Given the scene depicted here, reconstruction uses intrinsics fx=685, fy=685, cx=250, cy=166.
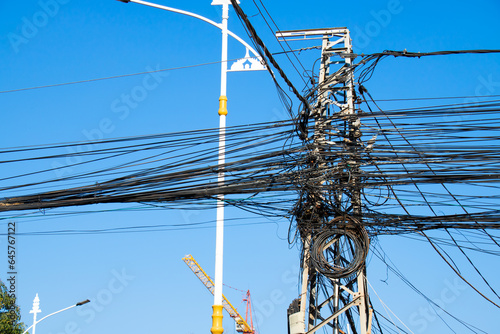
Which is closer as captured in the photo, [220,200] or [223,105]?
[220,200]

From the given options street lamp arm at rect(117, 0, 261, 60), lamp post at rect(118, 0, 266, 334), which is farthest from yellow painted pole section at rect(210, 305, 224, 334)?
street lamp arm at rect(117, 0, 261, 60)

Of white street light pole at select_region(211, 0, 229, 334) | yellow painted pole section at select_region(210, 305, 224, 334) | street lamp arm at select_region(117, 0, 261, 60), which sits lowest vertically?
yellow painted pole section at select_region(210, 305, 224, 334)

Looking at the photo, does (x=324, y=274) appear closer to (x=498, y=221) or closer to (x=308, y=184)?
(x=308, y=184)

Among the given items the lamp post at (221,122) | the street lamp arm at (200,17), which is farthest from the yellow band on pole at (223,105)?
the street lamp arm at (200,17)

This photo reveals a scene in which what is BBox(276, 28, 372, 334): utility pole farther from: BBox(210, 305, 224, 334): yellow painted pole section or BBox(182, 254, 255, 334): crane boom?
BBox(182, 254, 255, 334): crane boom

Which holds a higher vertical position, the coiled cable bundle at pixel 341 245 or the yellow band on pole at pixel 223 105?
the yellow band on pole at pixel 223 105

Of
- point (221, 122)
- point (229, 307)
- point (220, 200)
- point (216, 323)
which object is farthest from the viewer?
point (229, 307)

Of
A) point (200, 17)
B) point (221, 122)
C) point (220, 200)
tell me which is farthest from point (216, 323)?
point (200, 17)

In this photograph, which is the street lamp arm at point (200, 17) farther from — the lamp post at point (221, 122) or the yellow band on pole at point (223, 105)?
the yellow band on pole at point (223, 105)

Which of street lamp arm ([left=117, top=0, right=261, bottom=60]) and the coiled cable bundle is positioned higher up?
street lamp arm ([left=117, top=0, right=261, bottom=60])

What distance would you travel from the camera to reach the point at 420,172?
30.9 feet

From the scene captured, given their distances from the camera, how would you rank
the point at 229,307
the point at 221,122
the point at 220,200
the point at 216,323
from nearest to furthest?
the point at 216,323
the point at 220,200
the point at 221,122
the point at 229,307

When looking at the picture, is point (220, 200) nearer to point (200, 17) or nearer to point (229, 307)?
point (200, 17)

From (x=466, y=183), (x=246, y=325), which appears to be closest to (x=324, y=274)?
(x=466, y=183)
